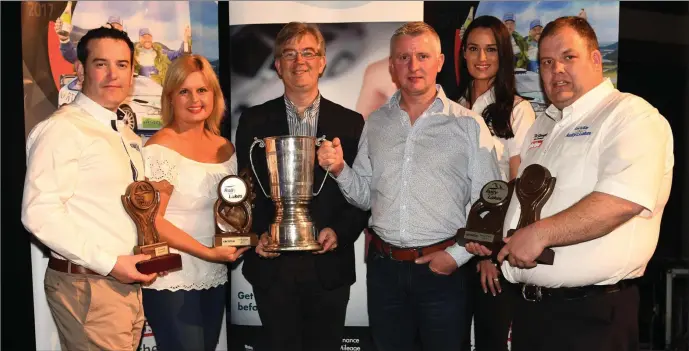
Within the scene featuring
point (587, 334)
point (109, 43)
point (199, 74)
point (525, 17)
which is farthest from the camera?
point (525, 17)

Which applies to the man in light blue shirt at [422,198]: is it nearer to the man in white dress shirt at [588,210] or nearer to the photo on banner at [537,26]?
the man in white dress shirt at [588,210]

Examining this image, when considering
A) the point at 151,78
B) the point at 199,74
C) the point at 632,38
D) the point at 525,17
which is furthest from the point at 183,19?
the point at 632,38

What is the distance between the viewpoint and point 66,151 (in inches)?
119

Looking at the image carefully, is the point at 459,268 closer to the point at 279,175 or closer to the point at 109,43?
the point at 279,175

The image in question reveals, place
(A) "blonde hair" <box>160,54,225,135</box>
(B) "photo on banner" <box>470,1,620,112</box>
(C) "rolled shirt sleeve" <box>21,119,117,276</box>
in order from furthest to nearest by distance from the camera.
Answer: (B) "photo on banner" <box>470,1,620,112</box>, (A) "blonde hair" <box>160,54,225,135</box>, (C) "rolled shirt sleeve" <box>21,119,117,276</box>

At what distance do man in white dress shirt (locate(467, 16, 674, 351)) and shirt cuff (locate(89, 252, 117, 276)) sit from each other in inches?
73.0

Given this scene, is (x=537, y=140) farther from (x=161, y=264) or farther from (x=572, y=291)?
(x=161, y=264)

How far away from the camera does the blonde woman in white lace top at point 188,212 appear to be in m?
3.63

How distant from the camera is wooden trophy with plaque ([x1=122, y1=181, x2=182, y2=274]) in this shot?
10.5ft

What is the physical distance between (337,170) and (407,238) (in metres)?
0.55

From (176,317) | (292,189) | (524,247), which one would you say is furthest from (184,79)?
(524,247)

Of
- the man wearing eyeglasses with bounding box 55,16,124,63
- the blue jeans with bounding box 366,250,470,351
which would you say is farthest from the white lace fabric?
the man wearing eyeglasses with bounding box 55,16,124,63

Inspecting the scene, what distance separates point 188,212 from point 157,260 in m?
0.50

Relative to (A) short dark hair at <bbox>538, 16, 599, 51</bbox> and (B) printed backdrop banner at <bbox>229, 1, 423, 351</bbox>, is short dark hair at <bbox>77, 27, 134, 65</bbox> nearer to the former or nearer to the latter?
(B) printed backdrop banner at <bbox>229, 1, 423, 351</bbox>
